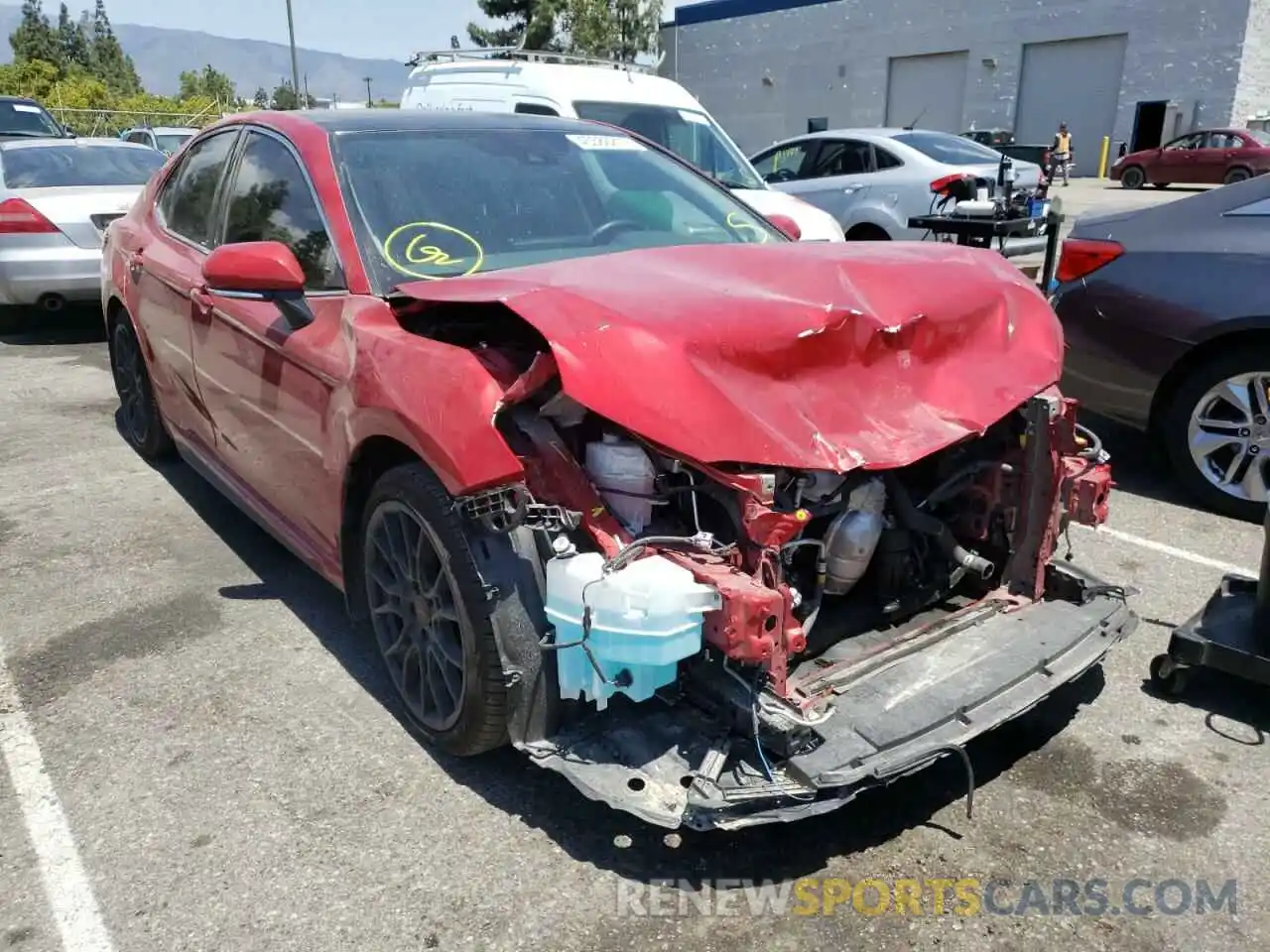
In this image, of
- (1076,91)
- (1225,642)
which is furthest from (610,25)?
(1225,642)

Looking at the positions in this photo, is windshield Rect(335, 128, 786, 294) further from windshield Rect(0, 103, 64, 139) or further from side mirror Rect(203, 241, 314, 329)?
windshield Rect(0, 103, 64, 139)

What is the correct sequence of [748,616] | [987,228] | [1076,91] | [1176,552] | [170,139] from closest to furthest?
[748,616]
[1176,552]
[987,228]
[170,139]
[1076,91]

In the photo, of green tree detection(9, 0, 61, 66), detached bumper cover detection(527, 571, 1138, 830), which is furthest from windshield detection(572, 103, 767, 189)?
green tree detection(9, 0, 61, 66)

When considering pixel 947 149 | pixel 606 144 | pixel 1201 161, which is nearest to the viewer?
pixel 606 144

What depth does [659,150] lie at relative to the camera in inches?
170

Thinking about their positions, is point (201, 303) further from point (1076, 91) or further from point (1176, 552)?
point (1076, 91)

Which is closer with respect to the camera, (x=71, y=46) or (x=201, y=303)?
(x=201, y=303)

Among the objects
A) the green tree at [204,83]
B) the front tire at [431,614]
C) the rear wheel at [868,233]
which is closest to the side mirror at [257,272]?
the front tire at [431,614]

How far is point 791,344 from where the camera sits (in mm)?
2473

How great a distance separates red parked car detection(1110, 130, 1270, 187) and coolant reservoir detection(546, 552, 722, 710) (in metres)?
26.5

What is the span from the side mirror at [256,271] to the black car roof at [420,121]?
708 mm

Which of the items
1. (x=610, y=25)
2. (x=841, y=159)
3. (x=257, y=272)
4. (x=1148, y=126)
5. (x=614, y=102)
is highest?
(x=610, y=25)

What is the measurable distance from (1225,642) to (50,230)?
8.69 m

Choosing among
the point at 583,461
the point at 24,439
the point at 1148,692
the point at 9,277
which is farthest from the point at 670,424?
the point at 9,277
